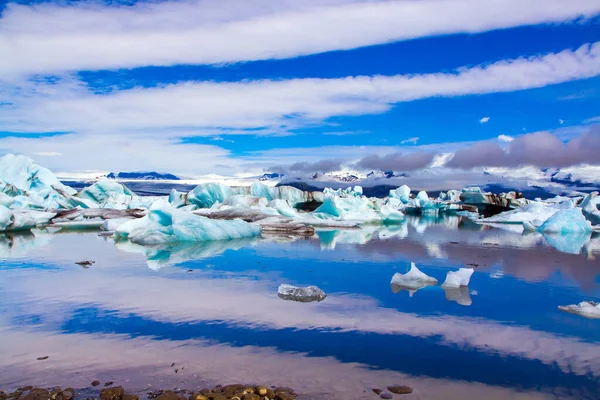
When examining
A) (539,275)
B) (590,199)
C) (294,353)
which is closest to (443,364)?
(294,353)

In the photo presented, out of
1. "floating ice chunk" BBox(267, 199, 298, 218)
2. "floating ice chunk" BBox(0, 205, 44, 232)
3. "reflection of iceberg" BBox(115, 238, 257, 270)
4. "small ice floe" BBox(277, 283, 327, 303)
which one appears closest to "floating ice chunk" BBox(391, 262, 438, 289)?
"small ice floe" BBox(277, 283, 327, 303)

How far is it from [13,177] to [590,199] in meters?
30.1

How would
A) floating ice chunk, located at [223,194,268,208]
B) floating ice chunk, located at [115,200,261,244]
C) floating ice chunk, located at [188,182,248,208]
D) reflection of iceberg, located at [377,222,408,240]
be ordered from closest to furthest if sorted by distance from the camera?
floating ice chunk, located at [115,200,261,244] < reflection of iceberg, located at [377,222,408,240] < floating ice chunk, located at [223,194,268,208] < floating ice chunk, located at [188,182,248,208]

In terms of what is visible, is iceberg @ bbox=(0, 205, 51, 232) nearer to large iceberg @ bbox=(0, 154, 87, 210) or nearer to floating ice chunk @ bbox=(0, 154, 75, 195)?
large iceberg @ bbox=(0, 154, 87, 210)

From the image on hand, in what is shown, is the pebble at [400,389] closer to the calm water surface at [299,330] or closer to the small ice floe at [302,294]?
the calm water surface at [299,330]

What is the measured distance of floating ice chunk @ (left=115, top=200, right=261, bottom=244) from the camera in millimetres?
12109

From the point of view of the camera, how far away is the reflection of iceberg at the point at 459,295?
5908 millimetres

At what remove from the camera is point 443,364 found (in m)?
3.78

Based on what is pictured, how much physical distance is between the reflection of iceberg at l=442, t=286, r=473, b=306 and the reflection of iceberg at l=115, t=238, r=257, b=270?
489cm

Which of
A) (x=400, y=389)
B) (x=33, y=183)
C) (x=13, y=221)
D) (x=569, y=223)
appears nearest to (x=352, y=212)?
(x=569, y=223)

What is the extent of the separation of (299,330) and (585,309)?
344 centimetres

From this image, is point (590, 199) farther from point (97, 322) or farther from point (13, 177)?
point (13, 177)

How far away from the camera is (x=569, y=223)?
60.7ft

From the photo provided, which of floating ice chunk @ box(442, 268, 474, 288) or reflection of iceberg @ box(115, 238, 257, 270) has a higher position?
floating ice chunk @ box(442, 268, 474, 288)
